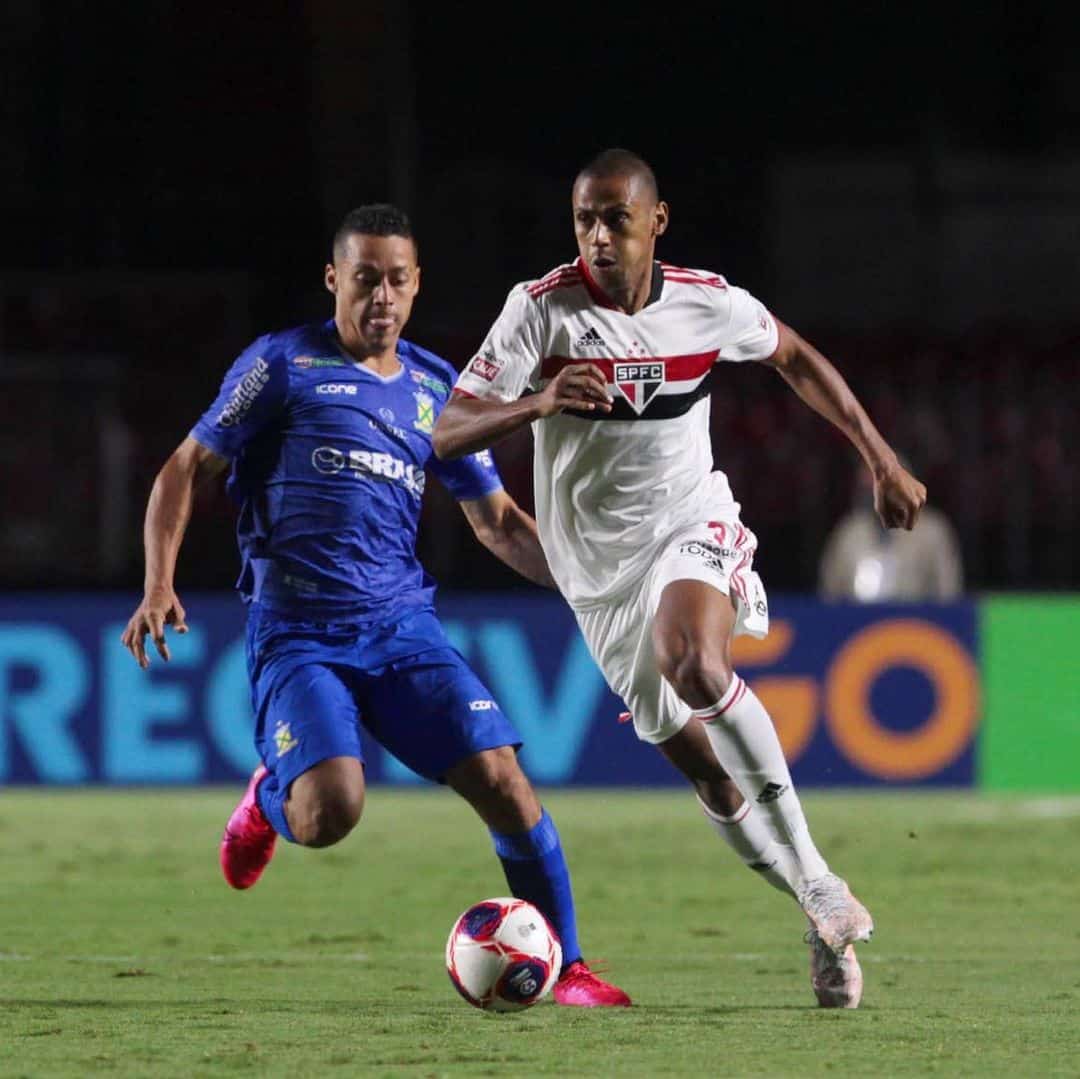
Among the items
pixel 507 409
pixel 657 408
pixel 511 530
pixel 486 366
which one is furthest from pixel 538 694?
pixel 507 409

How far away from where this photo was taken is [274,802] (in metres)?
6.07

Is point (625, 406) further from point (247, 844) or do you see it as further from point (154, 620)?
point (247, 844)

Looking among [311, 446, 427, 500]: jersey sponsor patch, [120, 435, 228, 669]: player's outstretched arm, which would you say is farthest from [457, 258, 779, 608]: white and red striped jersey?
[120, 435, 228, 669]: player's outstretched arm

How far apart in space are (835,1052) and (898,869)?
15.8 ft

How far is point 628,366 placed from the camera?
19.4 feet

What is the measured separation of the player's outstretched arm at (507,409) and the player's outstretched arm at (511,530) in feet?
2.21

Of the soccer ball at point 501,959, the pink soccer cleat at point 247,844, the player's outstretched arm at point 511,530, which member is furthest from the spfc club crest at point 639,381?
the pink soccer cleat at point 247,844

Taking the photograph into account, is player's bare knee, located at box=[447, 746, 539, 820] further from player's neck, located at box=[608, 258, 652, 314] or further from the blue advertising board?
the blue advertising board

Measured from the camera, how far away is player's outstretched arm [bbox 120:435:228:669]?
5719 mm

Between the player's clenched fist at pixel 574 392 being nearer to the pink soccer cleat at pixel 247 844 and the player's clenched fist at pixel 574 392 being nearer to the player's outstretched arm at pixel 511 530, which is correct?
the player's outstretched arm at pixel 511 530

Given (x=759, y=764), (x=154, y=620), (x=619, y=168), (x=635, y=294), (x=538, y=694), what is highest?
(x=619, y=168)

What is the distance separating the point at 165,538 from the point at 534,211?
611 inches

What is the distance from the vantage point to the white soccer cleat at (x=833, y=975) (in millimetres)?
5621

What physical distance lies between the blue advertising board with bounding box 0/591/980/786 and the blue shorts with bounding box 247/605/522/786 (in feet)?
21.7
